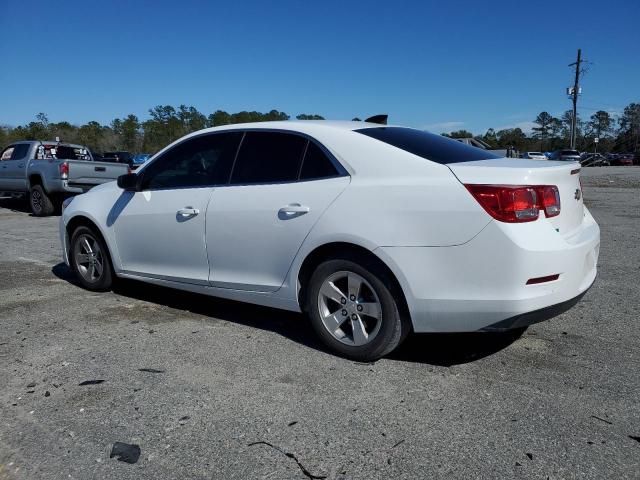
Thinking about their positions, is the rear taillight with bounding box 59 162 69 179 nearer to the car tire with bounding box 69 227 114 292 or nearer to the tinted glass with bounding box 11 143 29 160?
the tinted glass with bounding box 11 143 29 160

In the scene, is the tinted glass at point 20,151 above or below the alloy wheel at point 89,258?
above

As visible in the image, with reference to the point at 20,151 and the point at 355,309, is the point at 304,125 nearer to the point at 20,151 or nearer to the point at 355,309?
the point at 355,309

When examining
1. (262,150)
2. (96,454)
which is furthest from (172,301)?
(96,454)

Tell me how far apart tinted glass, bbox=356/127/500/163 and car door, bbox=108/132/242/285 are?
3.99 ft

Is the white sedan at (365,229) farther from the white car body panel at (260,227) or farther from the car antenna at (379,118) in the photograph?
the car antenna at (379,118)

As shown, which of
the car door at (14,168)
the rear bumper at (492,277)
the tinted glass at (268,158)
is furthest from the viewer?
the car door at (14,168)

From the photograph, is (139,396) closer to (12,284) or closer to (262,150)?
(262,150)

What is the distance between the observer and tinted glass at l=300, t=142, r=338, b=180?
3887 millimetres

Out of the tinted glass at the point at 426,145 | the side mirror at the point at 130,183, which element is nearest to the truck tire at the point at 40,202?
the side mirror at the point at 130,183

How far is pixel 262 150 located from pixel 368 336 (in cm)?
166

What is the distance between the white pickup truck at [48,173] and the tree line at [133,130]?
5526cm

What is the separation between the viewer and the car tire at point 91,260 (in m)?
5.44

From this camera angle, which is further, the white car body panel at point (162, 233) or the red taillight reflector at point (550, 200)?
the white car body panel at point (162, 233)

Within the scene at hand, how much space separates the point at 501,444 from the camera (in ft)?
8.87
